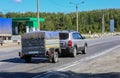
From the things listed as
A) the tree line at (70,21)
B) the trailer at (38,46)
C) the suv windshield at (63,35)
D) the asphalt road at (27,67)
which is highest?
the tree line at (70,21)

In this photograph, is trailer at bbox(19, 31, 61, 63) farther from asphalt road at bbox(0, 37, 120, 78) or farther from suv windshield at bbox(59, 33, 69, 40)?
suv windshield at bbox(59, 33, 69, 40)

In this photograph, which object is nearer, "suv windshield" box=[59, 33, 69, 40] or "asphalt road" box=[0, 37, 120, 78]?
"asphalt road" box=[0, 37, 120, 78]

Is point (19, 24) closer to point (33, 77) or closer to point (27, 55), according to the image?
point (27, 55)

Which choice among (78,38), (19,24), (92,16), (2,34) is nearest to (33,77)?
(78,38)

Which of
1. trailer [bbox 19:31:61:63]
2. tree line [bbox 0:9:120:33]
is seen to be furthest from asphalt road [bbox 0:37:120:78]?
tree line [bbox 0:9:120:33]

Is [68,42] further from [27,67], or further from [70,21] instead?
[70,21]

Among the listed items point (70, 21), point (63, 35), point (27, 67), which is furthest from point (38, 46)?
point (70, 21)

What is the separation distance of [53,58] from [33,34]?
1.77 meters

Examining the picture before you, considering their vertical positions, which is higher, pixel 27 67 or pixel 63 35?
pixel 63 35

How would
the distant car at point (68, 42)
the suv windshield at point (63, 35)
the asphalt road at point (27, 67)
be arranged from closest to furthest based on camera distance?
the asphalt road at point (27, 67) < the distant car at point (68, 42) < the suv windshield at point (63, 35)

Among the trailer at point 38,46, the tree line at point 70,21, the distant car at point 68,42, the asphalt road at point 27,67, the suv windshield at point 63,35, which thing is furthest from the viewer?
the tree line at point 70,21

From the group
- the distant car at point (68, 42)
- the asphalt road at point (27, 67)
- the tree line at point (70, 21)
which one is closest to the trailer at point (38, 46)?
the asphalt road at point (27, 67)

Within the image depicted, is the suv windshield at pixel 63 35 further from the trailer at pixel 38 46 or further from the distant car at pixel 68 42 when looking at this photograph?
the trailer at pixel 38 46

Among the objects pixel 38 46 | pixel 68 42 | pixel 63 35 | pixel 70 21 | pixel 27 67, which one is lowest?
pixel 27 67
